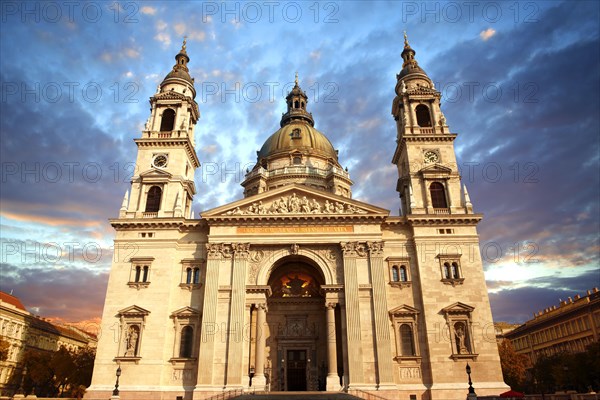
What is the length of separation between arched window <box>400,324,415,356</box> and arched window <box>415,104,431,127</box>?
21.1 m

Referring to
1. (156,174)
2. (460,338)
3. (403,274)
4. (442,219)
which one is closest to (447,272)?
(403,274)

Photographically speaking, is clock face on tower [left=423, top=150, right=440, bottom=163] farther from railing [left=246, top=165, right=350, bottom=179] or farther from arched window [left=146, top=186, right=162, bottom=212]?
arched window [left=146, top=186, right=162, bottom=212]

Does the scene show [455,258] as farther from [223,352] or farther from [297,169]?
[297,169]

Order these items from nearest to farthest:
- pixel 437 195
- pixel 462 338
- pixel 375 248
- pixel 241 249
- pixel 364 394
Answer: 1. pixel 364 394
2. pixel 462 338
3. pixel 375 248
4. pixel 241 249
5. pixel 437 195

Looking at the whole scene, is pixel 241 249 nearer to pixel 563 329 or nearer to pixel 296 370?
pixel 296 370

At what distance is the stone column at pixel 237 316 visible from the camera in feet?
113

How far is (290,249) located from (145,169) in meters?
16.6

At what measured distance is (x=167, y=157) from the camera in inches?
1730

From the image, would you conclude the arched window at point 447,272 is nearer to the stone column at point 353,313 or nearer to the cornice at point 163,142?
the stone column at point 353,313

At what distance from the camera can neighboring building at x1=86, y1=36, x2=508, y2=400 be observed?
34938 millimetres

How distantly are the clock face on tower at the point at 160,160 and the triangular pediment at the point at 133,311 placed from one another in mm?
13906

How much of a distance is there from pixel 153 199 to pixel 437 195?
2680 centimetres

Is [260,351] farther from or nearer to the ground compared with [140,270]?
nearer to the ground

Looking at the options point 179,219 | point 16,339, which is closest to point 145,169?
point 179,219
